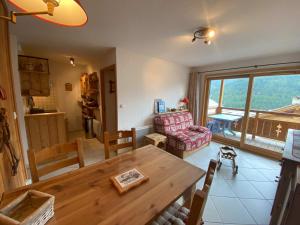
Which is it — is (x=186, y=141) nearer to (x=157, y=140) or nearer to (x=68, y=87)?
(x=157, y=140)

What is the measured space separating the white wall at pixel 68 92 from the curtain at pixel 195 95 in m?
3.73

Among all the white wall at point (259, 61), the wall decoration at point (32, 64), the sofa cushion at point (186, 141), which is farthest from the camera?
the sofa cushion at point (186, 141)

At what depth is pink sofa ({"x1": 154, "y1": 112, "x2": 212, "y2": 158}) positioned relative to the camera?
3042mm

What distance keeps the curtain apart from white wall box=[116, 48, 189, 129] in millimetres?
576

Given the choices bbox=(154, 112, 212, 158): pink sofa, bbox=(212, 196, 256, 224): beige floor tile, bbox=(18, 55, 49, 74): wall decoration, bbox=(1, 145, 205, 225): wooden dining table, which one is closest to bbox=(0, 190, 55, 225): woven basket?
bbox=(1, 145, 205, 225): wooden dining table

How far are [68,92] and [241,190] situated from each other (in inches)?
209

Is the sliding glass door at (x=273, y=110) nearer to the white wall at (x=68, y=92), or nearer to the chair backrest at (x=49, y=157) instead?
the chair backrest at (x=49, y=157)

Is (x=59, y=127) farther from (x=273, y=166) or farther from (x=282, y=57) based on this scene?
(x=282, y=57)

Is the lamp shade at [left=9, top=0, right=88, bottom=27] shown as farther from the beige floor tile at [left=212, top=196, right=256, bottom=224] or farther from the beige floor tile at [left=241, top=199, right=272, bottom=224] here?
the beige floor tile at [left=241, top=199, right=272, bottom=224]

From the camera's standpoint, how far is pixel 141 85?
10.8 ft

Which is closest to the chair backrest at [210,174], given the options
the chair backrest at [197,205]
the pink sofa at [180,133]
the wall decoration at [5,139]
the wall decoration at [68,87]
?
the chair backrest at [197,205]

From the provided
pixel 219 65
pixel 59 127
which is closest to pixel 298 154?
pixel 219 65

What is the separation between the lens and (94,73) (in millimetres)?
3904

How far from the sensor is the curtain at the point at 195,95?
4.41 meters
